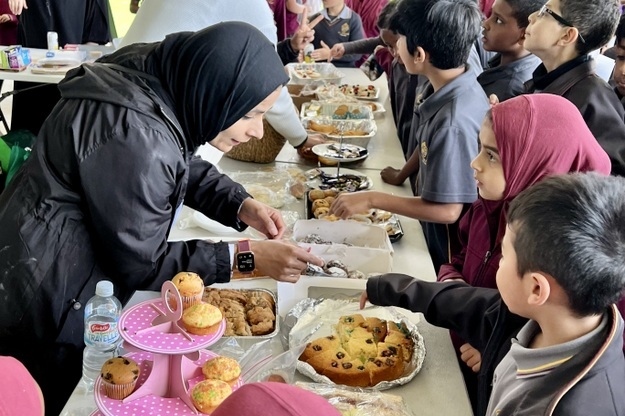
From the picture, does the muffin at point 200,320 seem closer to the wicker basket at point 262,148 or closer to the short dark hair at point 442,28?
the short dark hair at point 442,28

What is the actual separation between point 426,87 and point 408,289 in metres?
1.25

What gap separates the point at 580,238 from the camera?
0.98 m

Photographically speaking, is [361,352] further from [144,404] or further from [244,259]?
[144,404]

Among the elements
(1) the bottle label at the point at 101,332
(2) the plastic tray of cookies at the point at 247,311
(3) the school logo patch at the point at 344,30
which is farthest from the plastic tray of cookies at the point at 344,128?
(3) the school logo patch at the point at 344,30

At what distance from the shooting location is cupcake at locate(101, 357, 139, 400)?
109 centimetres

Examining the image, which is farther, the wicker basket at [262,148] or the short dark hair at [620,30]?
the wicker basket at [262,148]

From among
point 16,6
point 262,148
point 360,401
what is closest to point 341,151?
point 262,148

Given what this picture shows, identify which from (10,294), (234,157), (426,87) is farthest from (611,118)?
(10,294)

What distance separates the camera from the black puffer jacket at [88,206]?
1220 mm

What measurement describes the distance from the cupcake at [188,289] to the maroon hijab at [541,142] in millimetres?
751

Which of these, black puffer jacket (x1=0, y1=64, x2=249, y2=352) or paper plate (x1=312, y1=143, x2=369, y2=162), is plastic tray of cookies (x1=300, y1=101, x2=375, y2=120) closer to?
paper plate (x1=312, y1=143, x2=369, y2=162)

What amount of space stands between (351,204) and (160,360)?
102cm

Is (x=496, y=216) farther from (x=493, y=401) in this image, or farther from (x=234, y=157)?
(x=234, y=157)

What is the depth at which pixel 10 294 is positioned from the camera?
131 cm
